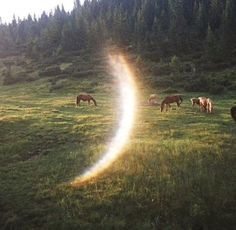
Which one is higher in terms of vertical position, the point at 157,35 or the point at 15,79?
the point at 157,35

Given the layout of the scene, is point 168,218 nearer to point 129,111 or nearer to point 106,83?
point 129,111

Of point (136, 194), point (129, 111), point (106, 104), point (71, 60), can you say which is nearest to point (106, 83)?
point (106, 104)

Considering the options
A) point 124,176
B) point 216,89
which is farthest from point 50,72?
point 124,176

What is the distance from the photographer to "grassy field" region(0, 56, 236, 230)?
14.0m

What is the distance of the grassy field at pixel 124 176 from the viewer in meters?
14.0

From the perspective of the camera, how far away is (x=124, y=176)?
54.9 feet

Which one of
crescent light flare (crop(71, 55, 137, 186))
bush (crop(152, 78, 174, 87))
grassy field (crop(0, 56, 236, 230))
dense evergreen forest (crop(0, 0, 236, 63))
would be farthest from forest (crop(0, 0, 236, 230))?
dense evergreen forest (crop(0, 0, 236, 63))

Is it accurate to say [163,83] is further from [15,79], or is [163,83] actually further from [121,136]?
[121,136]

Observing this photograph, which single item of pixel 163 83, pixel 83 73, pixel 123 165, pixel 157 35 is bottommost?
pixel 123 165

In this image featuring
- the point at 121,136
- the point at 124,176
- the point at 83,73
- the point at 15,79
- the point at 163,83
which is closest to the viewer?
the point at 124,176

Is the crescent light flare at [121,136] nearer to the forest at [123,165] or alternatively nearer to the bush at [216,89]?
the forest at [123,165]

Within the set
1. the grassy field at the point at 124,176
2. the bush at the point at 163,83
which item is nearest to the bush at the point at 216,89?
the bush at the point at 163,83

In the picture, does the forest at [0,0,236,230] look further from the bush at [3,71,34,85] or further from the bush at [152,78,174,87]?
the bush at [3,71,34,85]

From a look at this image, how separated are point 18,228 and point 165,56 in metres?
68.8
